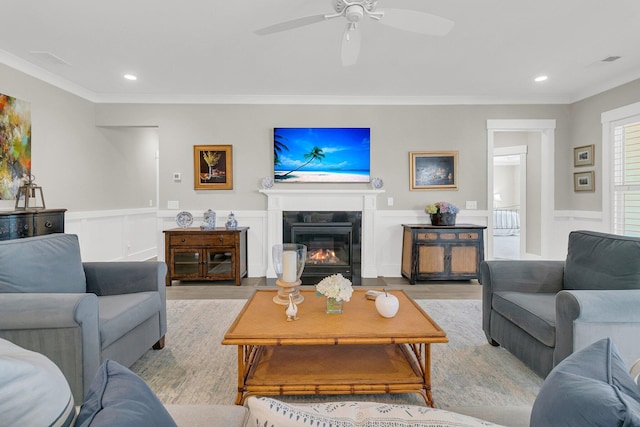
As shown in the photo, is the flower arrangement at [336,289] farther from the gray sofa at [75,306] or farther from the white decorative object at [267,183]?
the white decorative object at [267,183]

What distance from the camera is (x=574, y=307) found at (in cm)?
177

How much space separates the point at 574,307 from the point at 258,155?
4.11m

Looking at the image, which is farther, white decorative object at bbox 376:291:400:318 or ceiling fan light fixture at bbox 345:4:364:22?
ceiling fan light fixture at bbox 345:4:364:22

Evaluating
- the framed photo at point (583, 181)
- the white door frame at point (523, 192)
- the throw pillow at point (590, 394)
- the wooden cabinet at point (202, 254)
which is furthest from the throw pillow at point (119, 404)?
the white door frame at point (523, 192)

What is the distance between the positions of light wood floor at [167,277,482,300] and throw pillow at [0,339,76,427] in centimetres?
340

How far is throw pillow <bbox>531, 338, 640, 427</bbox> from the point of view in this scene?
56cm

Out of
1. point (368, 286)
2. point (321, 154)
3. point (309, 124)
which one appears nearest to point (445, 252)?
point (368, 286)

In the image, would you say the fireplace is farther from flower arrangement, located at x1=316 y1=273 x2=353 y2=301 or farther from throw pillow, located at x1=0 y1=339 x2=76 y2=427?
throw pillow, located at x1=0 y1=339 x2=76 y2=427

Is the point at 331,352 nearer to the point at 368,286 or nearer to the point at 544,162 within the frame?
the point at 368,286

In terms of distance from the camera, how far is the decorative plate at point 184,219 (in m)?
4.77

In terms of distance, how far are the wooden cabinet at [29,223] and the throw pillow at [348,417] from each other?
11.9 feet

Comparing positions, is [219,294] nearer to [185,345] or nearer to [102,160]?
[185,345]

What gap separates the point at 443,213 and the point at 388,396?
3150mm

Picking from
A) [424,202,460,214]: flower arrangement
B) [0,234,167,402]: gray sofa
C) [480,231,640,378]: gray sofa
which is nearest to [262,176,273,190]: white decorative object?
[424,202,460,214]: flower arrangement
